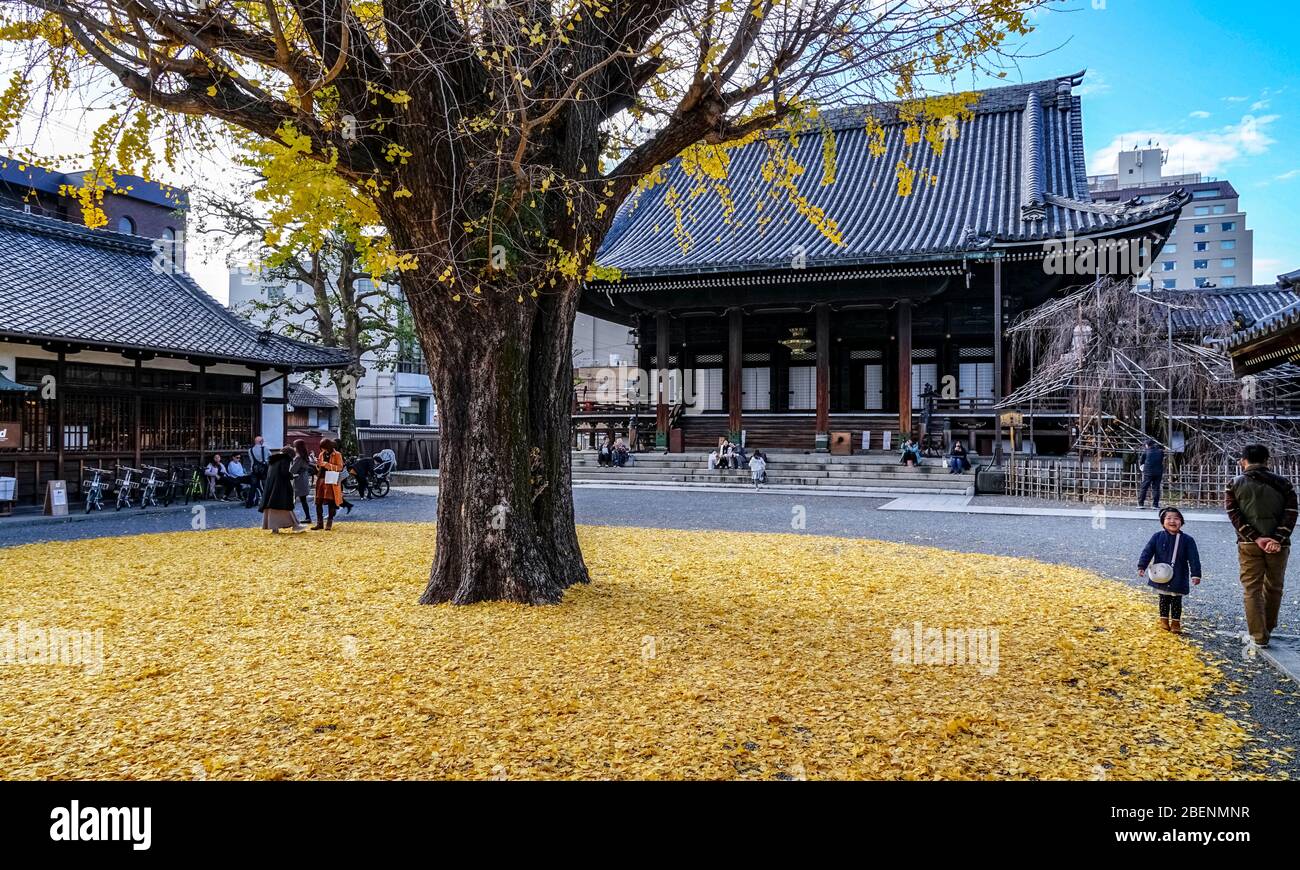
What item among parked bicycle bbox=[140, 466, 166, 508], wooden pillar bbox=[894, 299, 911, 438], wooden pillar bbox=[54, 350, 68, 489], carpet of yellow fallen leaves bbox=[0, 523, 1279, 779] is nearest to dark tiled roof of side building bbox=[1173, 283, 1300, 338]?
wooden pillar bbox=[894, 299, 911, 438]

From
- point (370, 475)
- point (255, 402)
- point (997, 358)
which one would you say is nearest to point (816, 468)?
point (997, 358)

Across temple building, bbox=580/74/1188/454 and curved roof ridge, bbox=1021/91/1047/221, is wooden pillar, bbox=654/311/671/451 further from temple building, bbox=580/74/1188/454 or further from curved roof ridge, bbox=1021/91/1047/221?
curved roof ridge, bbox=1021/91/1047/221

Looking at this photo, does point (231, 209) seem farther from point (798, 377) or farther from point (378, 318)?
point (798, 377)

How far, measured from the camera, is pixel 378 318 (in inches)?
1003

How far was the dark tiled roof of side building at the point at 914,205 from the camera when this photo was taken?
22406mm

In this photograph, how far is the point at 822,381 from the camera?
24078 millimetres

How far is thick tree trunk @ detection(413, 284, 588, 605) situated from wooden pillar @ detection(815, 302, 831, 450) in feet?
58.8

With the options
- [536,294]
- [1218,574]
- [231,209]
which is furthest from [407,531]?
[231,209]

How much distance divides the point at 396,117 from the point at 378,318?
2002cm

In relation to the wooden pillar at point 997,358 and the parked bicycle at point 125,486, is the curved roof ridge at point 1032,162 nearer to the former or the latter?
the wooden pillar at point 997,358

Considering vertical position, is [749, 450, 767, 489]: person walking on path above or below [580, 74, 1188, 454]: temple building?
below

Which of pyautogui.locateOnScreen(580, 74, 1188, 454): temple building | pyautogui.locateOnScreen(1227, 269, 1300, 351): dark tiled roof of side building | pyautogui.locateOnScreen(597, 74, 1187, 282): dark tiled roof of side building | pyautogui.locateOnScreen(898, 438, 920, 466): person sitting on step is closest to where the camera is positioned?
pyautogui.locateOnScreen(1227, 269, 1300, 351): dark tiled roof of side building

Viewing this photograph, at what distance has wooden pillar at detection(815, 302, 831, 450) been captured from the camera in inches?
946

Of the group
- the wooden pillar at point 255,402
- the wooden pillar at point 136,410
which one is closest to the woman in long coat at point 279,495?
the wooden pillar at point 136,410
